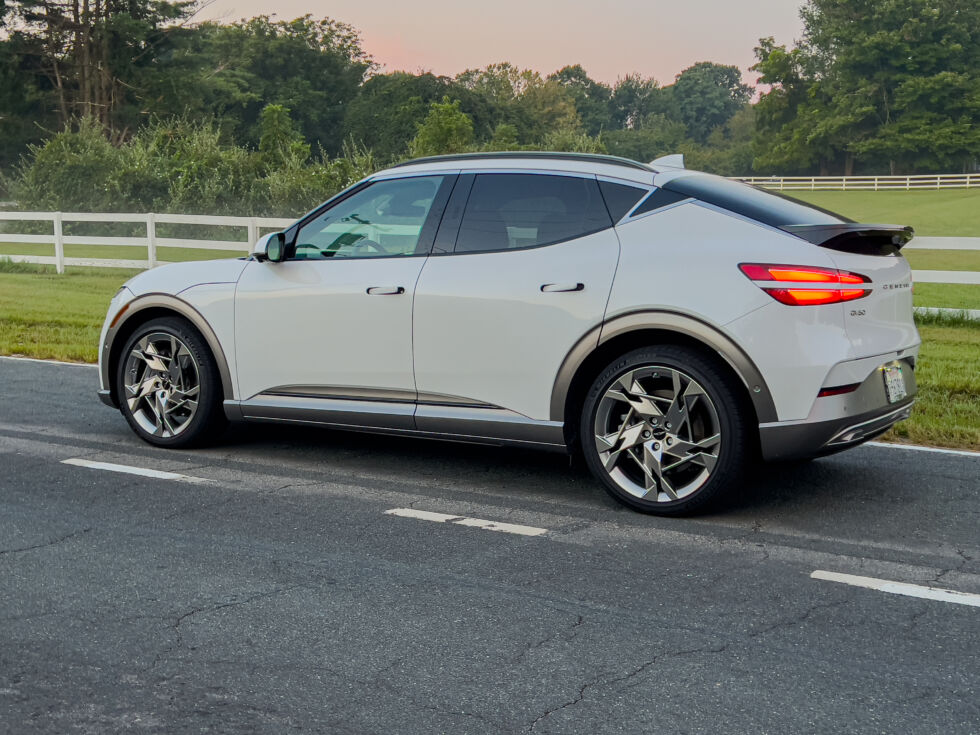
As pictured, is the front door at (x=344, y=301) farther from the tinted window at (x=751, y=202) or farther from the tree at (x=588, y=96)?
the tree at (x=588, y=96)

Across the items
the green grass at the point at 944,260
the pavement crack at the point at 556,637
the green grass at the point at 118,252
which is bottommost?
the pavement crack at the point at 556,637

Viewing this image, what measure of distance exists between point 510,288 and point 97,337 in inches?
331

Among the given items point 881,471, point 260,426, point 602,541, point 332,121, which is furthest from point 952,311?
point 332,121

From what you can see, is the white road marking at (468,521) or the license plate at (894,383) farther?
the license plate at (894,383)

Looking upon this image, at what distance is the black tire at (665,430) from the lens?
5.59 m

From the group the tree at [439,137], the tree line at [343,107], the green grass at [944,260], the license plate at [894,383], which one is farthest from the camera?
the tree at [439,137]

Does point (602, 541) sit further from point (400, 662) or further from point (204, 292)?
point (204, 292)

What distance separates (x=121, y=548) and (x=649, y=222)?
290 cm

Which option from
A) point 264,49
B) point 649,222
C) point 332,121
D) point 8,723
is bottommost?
point 8,723

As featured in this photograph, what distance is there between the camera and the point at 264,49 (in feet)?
323

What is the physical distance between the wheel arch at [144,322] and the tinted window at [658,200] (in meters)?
2.68

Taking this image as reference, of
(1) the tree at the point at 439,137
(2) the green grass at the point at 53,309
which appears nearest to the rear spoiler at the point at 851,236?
(2) the green grass at the point at 53,309

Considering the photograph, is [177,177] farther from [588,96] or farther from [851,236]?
[588,96]

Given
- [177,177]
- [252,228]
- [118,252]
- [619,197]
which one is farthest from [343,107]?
[619,197]
